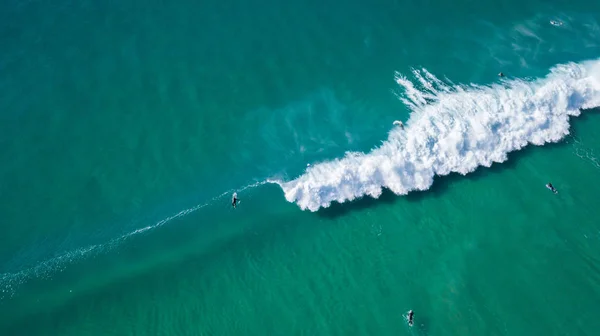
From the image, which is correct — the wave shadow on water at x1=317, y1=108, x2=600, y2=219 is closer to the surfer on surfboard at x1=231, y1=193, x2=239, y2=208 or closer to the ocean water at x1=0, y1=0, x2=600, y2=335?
the ocean water at x1=0, y1=0, x2=600, y2=335

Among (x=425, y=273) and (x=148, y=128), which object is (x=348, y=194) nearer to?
(x=425, y=273)

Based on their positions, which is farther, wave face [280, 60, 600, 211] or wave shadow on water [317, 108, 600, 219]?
wave face [280, 60, 600, 211]

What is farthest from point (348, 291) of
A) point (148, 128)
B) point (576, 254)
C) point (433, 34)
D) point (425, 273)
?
point (433, 34)

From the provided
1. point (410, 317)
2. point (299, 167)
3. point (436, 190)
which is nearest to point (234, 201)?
point (299, 167)

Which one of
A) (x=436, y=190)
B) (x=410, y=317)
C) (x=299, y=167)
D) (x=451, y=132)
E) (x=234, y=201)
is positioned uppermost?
(x=299, y=167)

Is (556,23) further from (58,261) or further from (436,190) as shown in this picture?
(58,261)

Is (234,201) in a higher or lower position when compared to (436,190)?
higher

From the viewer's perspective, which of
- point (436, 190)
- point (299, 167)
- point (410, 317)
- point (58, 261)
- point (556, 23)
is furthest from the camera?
point (556, 23)

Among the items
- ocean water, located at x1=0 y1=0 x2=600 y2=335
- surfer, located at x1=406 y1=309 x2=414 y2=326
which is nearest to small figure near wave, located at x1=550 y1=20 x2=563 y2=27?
ocean water, located at x1=0 y1=0 x2=600 y2=335
